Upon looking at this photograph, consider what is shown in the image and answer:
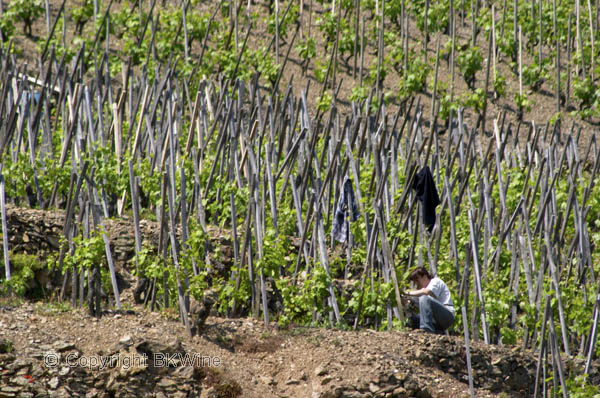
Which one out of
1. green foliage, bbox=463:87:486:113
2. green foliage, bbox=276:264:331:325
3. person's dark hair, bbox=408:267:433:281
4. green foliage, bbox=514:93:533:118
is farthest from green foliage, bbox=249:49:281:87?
person's dark hair, bbox=408:267:433:281

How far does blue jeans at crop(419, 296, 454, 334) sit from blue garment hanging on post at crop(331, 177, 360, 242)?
2.72 ft

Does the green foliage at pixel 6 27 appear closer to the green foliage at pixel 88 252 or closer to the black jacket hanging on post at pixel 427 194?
the green foliage at pixel 88 252

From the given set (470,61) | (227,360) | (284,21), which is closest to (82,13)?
(284,21)

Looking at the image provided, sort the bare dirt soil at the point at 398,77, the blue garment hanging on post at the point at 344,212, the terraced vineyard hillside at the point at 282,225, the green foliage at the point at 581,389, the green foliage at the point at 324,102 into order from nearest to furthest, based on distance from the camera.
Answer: the green foliage at the point at 581,389, the terraced vineyard hillside at the point at 282,225, the blue garment hanging on post at the point at 344,212, the green foliage at the point at 324,102, the bare dirt soil at the point at 398,77

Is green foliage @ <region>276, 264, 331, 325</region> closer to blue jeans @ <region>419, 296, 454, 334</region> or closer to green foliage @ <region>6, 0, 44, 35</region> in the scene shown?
blue jeans @ <region>419, 296, 454, 334</region>

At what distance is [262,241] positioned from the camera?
6.26 metres

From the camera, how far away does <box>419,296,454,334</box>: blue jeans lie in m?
6.32

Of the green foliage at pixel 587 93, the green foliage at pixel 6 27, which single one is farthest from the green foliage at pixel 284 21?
the green foliage at pixel 587 93

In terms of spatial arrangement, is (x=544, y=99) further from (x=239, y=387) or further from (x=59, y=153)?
(x=239, y=387)

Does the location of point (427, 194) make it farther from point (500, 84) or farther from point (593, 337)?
point (500, 84)

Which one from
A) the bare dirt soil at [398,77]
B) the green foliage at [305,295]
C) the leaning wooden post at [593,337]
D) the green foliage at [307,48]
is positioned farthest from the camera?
the green foliage at [307,48]

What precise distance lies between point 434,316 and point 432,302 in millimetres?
132

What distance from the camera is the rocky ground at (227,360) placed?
5.01 meters

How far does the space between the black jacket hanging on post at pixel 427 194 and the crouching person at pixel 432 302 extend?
0.52 m
